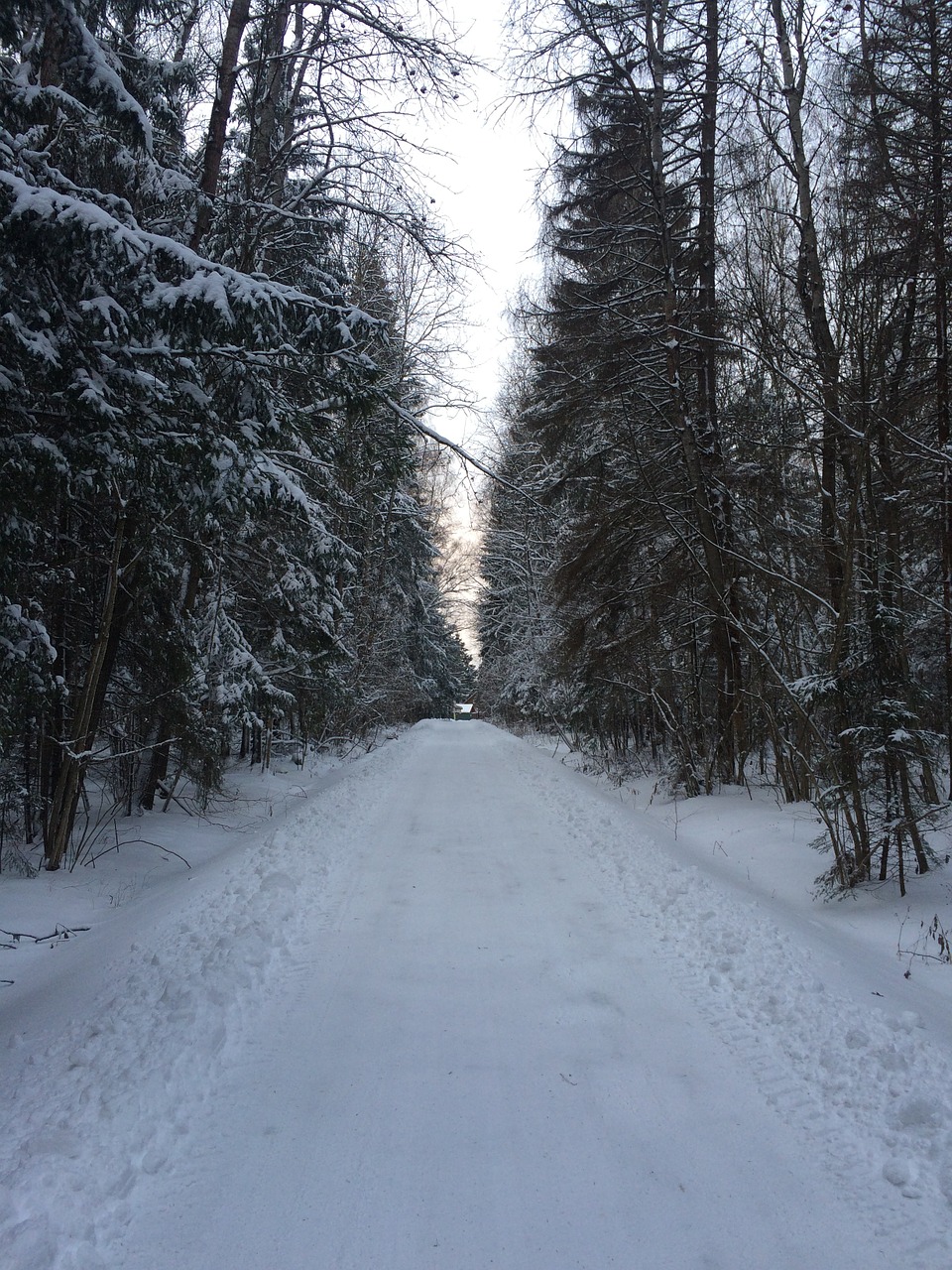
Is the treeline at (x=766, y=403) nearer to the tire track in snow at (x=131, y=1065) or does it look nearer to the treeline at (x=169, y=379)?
the treeline at (x=169, y=379)

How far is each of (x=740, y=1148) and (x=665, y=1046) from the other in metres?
0.65

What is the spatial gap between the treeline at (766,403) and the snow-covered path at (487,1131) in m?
2.79

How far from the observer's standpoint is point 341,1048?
3133 mm

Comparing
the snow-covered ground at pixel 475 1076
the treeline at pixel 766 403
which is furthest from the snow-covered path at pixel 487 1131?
the treeline at pixel 766 403

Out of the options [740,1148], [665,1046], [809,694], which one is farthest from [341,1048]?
[809,694]

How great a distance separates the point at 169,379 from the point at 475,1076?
4.65m

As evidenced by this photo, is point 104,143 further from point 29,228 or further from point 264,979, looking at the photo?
point 264,979

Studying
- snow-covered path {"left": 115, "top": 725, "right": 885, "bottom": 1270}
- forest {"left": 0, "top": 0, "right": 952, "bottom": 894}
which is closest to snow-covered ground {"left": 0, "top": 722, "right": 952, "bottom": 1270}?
snow-covered path {"left": 115, "top": 725, "right": 885, "bottom": 1270}

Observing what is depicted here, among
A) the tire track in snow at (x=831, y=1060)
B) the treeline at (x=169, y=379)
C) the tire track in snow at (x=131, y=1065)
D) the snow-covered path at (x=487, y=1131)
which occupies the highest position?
the treeline at (x=169, y=379)

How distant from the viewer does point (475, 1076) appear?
2.92 m

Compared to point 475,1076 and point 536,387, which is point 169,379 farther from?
point 536,387

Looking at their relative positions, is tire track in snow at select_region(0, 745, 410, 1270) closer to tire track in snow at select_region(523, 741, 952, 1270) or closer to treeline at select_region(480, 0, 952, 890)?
tire track in snow at select_region(523, 741, 952, 1270)

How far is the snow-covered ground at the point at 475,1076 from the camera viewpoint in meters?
2.13

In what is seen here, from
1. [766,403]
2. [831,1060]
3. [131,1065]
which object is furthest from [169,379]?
[766,403]
